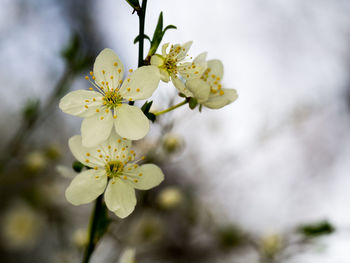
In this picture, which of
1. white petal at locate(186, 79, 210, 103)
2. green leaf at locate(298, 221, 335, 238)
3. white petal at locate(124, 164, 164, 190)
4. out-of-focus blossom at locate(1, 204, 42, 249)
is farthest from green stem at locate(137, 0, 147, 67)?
out-of-focus blossom at locate(1, 204, 42, 249)

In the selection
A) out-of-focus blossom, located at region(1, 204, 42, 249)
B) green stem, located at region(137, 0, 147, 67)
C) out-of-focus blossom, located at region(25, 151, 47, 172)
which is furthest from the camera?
out-of-focus blossom, located at region(1, 204, 42, 249)

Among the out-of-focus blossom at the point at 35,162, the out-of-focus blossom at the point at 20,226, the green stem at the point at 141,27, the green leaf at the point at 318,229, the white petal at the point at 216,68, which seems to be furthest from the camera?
the out-of-focus blossom at the point at 20,226

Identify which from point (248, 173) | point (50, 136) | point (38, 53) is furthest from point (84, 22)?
point (248, 173)

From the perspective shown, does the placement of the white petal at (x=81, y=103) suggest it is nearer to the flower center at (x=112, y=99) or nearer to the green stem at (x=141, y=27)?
the flower center at (x=112, y=99)

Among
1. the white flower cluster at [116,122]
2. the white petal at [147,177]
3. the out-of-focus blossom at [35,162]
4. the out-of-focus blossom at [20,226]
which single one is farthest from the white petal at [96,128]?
the out-of-focus blossom at [20,226]

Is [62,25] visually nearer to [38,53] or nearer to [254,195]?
[38,53]

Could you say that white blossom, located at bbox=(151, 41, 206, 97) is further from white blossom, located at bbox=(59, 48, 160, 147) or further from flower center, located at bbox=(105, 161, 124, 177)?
flower center, located at bbox=(105, 161, 124, 177)
